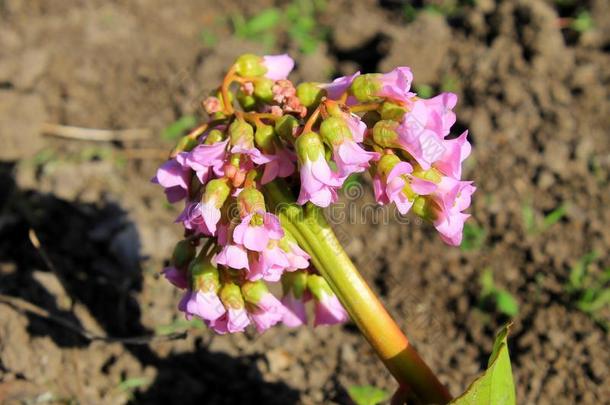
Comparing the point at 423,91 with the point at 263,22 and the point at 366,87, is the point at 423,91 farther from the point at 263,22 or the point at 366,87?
the point at 366,87

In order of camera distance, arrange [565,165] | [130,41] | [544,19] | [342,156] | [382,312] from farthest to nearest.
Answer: [130,41]
[544,19]
[565,165]
[382,312]
[342,156]

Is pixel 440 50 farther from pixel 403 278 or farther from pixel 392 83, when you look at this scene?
pixel 392 83

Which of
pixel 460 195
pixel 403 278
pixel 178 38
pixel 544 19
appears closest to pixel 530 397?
pixel 403 278

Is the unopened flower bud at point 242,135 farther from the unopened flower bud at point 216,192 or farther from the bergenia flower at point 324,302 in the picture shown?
the bergenia flower at point 324,302

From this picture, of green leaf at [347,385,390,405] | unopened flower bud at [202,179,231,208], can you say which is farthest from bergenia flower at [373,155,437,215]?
green leaf at [347,385,390,405]

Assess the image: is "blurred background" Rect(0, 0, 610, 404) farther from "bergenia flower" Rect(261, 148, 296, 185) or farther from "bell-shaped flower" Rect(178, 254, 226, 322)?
"bergenia flower" Rect(261, 148, 296, 185)

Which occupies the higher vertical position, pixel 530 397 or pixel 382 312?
pixel 382 312
